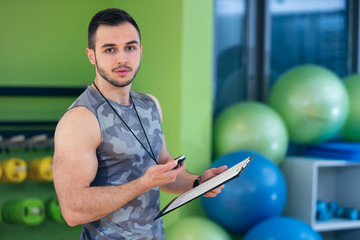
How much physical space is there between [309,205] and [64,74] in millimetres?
1950

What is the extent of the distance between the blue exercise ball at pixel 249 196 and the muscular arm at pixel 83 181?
1.48 metres

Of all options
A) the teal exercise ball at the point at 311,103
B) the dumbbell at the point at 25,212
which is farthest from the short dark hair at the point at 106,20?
the dumbbell at the point at 25,212

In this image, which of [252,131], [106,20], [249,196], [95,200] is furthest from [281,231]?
[106,20]

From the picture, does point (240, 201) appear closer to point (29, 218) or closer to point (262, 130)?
point (262, 130)

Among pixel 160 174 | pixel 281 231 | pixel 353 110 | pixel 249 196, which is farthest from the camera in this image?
pixel 353 110

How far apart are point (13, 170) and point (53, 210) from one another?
435mm

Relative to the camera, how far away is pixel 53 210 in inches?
137

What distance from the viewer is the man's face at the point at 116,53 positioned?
1.41 m

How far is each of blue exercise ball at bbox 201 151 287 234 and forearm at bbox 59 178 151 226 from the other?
1481 millimetres

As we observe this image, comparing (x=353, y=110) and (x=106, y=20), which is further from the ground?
(x=106, y=20)

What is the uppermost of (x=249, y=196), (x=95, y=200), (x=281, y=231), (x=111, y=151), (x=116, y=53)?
(x=116, y=53)

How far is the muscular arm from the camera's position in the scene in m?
1.33

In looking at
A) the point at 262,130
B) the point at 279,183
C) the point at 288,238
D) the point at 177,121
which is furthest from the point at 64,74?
the point at 288,238

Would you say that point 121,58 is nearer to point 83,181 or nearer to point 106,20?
point 106,20
